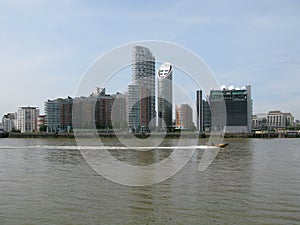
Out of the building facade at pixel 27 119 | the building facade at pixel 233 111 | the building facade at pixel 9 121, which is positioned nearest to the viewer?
the building facade at pixel 233 111

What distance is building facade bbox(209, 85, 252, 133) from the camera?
81250 mm

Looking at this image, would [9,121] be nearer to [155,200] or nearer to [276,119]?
[276,119]

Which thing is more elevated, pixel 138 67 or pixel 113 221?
pixel 138 67

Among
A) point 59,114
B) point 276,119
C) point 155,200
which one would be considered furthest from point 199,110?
point 276,119

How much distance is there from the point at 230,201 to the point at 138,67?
22.9 metres

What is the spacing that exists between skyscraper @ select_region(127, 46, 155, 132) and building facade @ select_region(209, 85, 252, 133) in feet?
63.5

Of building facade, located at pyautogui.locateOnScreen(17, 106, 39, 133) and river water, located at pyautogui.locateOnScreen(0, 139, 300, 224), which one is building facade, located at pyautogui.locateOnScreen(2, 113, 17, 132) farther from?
river water, located at pyautogui.locateOnScreen(0, 139, 300, 224)

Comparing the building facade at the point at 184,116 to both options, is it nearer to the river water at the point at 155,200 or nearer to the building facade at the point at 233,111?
the building facade at the point at 233,111

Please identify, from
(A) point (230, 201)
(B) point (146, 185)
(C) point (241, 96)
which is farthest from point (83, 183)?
(C) point (241, 96)

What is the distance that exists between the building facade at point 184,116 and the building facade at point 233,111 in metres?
8.57

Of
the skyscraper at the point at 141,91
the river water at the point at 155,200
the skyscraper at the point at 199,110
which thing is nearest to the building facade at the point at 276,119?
the skyscraper at the point at 199,110

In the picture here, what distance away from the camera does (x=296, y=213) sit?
8719 mm

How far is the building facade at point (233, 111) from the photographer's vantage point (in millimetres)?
81250

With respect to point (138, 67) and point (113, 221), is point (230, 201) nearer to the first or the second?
point (113, 221)
